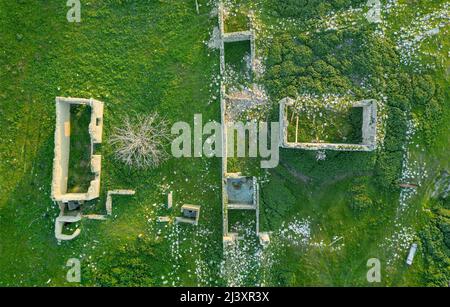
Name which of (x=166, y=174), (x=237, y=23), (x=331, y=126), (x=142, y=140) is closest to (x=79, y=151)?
(x=142, y=140)

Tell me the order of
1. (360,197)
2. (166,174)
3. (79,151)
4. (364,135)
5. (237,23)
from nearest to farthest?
(364,135)
(360,197)
(237,23)
(166,174)
(79,151)

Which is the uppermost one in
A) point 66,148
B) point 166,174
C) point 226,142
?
point 226,142

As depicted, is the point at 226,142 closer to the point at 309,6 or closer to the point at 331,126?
the point at 331,126

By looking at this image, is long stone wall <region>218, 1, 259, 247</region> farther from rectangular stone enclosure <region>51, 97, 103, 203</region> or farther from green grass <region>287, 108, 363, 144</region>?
rectangular stone enclosure <region>51, 97, 103, 203</region>

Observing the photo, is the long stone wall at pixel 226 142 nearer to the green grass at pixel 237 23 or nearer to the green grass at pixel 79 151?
the green grass at pixel 237 23

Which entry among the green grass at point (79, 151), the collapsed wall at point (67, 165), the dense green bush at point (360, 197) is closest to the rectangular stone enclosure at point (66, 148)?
the collapsed wall at point (67, 165)

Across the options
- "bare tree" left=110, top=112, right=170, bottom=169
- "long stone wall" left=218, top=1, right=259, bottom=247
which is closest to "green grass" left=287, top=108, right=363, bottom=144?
"long stone wall" left=218, top=1, right=259, bottom=247
